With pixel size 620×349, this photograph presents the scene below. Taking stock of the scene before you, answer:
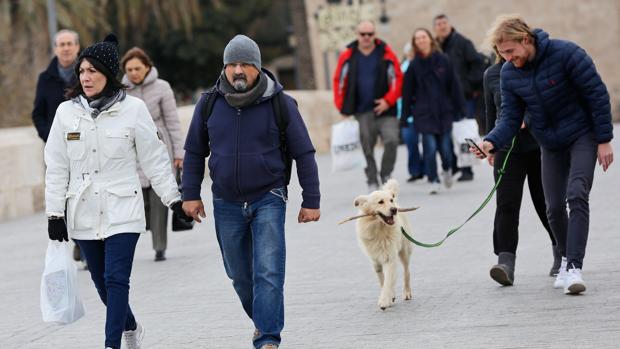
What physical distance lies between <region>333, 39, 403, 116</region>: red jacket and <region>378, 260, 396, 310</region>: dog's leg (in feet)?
23.2

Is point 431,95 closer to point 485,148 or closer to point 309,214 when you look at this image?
point 485,148

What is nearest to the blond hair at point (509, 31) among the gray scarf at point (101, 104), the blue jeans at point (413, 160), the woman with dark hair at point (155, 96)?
the gray scarf at point (101, 104)

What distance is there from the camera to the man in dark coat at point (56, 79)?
39.6 ft

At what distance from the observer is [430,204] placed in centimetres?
1584

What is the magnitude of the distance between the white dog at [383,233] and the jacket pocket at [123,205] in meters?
2.08

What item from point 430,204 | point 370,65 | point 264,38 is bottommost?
point 264,38

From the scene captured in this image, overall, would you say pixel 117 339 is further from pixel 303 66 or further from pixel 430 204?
pixel 303 66

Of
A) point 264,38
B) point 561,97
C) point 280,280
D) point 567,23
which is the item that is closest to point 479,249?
point 561,97

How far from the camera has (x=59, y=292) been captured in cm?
764

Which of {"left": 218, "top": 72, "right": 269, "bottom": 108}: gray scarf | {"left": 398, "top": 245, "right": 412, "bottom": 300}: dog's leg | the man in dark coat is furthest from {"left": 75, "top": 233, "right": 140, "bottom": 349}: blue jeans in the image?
the man in dark coat

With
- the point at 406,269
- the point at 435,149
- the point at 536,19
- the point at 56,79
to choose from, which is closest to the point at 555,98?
the point at 406,269

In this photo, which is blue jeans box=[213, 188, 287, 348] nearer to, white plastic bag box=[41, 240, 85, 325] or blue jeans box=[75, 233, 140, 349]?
blue jeans box=[75, 233, 140, 349]

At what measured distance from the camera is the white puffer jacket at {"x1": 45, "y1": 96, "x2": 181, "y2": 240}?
758 cm

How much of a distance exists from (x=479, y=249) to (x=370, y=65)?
4887mm
